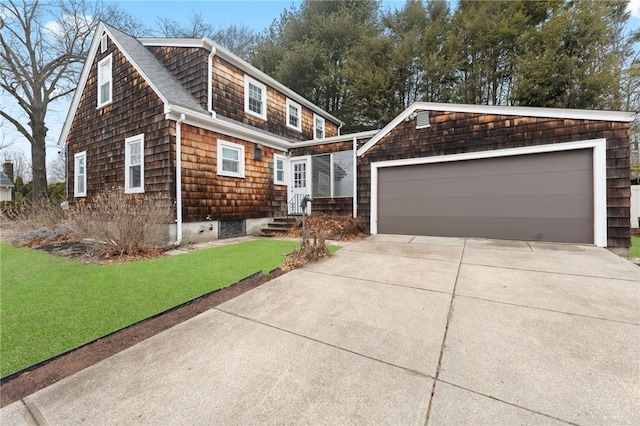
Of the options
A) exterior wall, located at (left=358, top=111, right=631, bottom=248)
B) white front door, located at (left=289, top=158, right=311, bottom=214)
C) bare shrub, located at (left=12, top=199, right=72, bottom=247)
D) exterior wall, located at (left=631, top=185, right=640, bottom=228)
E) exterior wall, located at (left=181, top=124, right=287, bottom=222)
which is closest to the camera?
exterior wall, located at (left=358, top=111, right=631, bottom=248)

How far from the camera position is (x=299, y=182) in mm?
10383

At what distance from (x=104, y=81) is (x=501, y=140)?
40.8ft

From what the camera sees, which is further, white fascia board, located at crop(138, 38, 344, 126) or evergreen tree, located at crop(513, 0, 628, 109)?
evergreen tree, located at crop(513, 0, 628, 109)

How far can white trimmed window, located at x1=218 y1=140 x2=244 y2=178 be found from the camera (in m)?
8.08

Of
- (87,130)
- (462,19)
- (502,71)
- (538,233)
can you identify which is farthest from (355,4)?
(538,233)

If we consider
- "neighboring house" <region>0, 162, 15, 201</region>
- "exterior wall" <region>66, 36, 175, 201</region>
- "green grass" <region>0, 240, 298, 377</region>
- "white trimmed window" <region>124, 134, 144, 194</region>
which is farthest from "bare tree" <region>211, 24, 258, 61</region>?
"neighboring house" <region>0, 162, 15, 201</region>

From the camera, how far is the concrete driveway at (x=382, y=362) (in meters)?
1.53

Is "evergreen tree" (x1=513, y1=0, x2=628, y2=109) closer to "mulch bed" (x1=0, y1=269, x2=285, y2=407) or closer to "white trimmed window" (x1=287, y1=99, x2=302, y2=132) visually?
"white trimmed window" (x1=287, y1=99, x2=302, y2=132)

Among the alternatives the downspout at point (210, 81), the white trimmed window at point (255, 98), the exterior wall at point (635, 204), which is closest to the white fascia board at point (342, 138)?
the white trimmed window at point (255, 98)

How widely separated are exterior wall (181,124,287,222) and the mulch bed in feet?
15.4

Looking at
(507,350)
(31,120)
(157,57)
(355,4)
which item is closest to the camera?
(507,350)

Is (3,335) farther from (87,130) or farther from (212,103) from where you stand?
(87,130)

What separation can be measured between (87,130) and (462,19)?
60.9 feet

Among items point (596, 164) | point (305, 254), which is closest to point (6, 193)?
point (305, 254)
